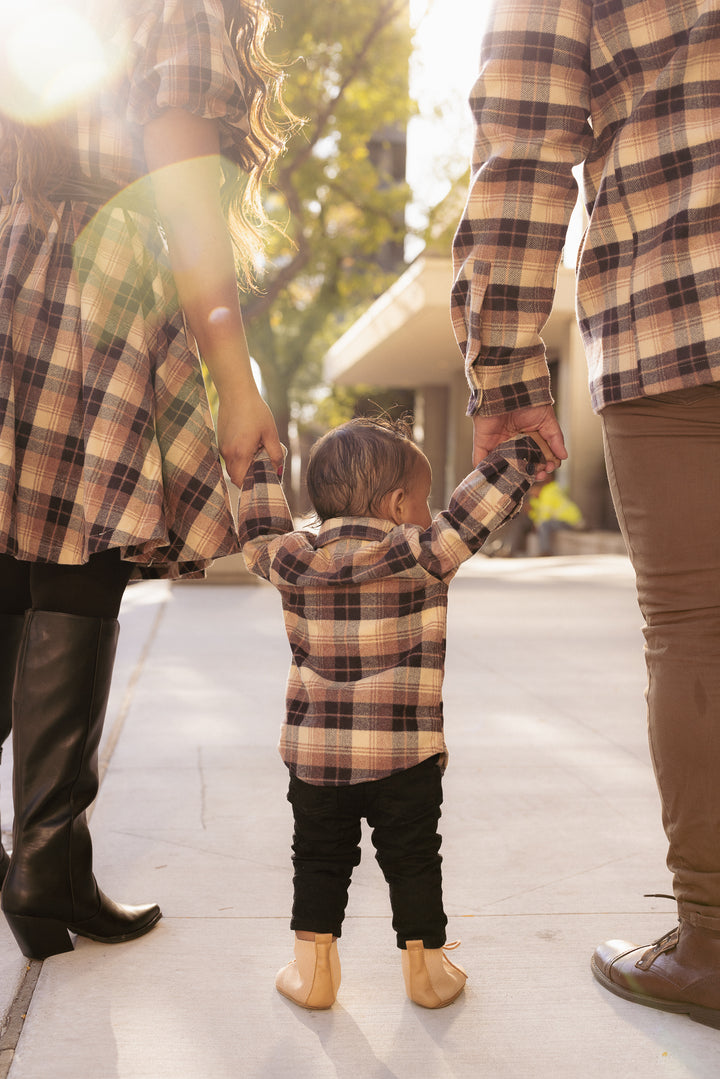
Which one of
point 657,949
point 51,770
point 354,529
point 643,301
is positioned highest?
point 643,301

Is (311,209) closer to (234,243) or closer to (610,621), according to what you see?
(610,621)

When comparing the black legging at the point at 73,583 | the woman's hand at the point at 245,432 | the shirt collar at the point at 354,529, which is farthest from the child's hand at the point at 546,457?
the black legging at the point at 73,583

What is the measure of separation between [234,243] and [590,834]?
1.71m

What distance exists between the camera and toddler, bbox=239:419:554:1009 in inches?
69.5

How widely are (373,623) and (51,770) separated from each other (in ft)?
2.16

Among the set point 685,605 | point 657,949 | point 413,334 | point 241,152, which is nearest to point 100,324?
point 241,152

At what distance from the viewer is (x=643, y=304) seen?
177 cm

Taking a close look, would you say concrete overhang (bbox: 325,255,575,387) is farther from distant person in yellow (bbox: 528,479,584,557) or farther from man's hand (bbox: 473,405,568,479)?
man's hand (bbox: 473,405,568,479)

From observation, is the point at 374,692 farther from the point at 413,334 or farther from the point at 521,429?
the point at 413,334

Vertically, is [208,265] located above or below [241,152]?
below

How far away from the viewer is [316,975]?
1782 mm

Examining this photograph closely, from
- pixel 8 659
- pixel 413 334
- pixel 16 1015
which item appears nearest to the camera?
pixel 16 1015

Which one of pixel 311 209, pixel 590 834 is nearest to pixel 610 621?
pixel 590 834

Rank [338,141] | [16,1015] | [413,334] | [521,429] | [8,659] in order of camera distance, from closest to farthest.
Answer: [16,1015]
[521,429]
[8,659]
[338,141]
[413,334]
